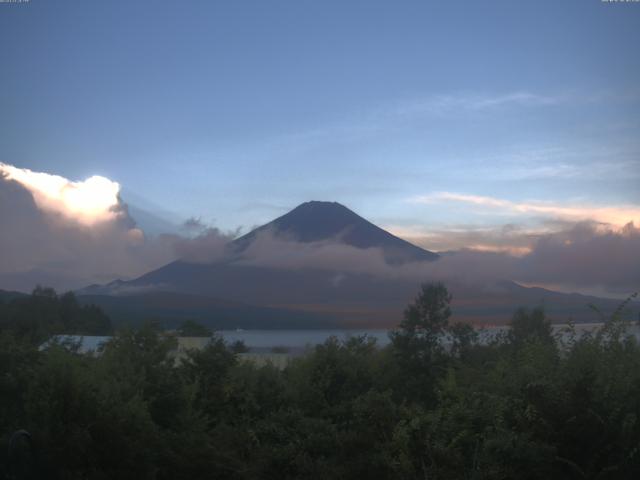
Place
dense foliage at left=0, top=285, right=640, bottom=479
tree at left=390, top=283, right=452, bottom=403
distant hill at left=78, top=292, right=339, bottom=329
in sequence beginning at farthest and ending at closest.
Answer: distant hill at left=78, top=292, right=339, bottom=329
tree at left=390, top=283, right=452, bottom=403
dense foliage at left=0, top=285, right=640, bottom=479

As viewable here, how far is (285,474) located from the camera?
9.35 m

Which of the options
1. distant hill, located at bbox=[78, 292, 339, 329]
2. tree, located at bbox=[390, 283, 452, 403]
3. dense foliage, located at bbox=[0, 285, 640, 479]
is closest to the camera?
dense foliage, located at bbox=[0, 285, 640, 479]

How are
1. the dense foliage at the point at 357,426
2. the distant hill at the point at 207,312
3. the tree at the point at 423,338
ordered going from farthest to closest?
the distant hill at the point at 207,312
the tree at the point at 423,338
the dense foliage at the point at 357,426

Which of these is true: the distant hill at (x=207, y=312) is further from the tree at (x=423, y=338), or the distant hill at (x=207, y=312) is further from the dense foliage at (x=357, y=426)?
the dense foliage at (x=357, y=426)

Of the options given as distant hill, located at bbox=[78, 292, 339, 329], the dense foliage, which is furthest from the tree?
distant hill, located at bbox=[78, 292, 339, 329]

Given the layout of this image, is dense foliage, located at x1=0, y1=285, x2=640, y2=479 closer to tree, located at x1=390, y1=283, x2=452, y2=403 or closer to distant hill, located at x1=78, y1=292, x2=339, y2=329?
tree, located at x1=390, y1=283, x2=452, y2=403

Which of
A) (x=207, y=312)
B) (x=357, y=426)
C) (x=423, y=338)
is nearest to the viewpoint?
(x=357, y=426)

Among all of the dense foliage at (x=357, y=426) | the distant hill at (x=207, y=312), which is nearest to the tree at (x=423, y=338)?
the dense foliage at (x=357, y=426)

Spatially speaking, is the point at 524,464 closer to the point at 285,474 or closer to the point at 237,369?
the point at 285,474

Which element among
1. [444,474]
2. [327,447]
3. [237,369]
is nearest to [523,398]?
[444,474]

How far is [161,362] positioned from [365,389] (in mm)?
4767

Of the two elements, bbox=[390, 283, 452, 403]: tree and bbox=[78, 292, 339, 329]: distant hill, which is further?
bbox=[78, 292, 339, 329]: distant hill

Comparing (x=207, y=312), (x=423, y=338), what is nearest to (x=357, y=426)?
(x=423, y=338)

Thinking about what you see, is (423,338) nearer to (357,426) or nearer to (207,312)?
(357,426)
